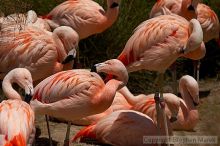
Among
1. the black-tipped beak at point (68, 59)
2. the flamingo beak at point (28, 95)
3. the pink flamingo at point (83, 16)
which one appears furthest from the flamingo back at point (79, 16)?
the flamingo beak at point (28, 95)

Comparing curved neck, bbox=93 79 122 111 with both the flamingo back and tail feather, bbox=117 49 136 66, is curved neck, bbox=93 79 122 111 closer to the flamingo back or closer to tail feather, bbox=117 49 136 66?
tail feather, bbox=117 49 136 66

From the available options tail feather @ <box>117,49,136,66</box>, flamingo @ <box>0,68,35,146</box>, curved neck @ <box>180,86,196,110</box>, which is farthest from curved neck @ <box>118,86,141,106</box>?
flamingo @ <box>0,68,35,146</box>

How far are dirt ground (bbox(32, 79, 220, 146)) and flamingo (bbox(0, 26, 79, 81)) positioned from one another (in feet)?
1.65

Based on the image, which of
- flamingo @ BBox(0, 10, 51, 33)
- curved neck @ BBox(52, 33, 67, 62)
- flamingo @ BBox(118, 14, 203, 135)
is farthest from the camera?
flamingo @ BBox(0, 10, 51, 33)

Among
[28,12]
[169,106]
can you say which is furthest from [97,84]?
[28,12]

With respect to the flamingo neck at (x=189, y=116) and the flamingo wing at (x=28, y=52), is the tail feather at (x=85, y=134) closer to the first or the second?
the flamingo wing at (x=28, y=52)

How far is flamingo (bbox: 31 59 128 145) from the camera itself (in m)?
5.03

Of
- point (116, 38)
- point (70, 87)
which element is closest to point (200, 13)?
point (116, 38)

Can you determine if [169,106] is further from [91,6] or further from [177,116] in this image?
[91,6]

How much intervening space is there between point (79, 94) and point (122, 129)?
630 millimetres

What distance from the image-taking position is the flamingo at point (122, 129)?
542 centimetres

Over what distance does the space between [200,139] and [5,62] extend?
76.2 inches

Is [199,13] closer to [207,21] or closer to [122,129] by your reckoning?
[207,21]

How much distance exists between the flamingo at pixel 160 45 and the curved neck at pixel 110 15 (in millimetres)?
1406
